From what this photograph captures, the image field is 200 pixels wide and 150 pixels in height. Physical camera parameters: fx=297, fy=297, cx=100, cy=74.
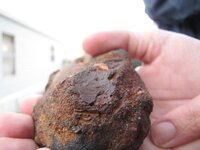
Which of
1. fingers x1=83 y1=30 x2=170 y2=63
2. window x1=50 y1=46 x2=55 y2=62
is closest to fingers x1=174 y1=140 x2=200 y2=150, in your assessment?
fingers x1=83 y1=30 x2=170 y2=63

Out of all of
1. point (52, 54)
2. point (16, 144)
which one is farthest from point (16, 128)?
point (52, 54)

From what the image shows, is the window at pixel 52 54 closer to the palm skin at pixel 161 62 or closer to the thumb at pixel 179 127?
the palm skin at pixel 161 62

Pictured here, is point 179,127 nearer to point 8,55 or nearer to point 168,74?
point 168,74

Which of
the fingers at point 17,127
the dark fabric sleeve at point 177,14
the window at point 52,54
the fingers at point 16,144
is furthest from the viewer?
the window at point 52,54

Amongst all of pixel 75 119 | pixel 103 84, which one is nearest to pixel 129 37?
pixel 103 84

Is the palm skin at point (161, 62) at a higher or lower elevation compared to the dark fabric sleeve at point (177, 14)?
lower

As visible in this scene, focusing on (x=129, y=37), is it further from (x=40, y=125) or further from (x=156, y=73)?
(x=40, y=125)

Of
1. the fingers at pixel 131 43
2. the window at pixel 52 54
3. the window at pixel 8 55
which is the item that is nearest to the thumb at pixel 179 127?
the fingers at pixel 131 43
